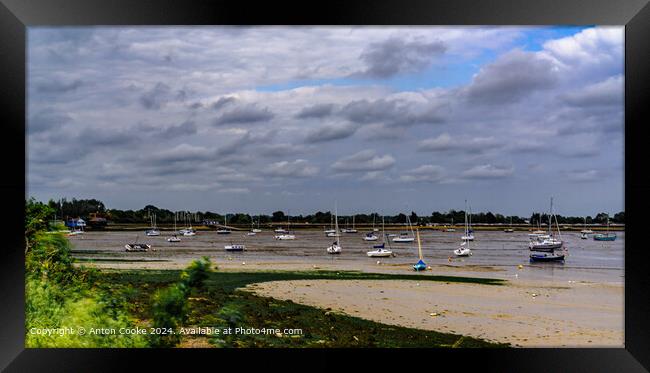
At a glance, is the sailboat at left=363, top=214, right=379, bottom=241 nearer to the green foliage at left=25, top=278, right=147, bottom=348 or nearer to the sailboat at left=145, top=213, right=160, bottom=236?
the sailboat at left=145, top=213, right=160, bottom=236

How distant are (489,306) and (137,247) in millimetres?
11574

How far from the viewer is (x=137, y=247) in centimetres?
1812

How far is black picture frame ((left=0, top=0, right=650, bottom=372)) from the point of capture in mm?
A: 3680

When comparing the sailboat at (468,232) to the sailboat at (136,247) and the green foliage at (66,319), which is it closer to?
the sailboat at (136,247)

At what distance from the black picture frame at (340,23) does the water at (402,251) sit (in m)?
11.2

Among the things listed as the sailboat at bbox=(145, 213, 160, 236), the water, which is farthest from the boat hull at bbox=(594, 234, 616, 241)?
the sailboat at bbox=(145, 213, 160, 236)

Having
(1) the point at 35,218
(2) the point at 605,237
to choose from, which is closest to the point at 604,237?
(2) the point at 605,237

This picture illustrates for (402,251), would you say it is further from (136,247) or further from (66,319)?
(66,319)

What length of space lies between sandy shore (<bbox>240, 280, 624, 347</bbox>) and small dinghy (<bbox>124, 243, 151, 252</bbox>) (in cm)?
714

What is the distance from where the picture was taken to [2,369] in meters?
3.69

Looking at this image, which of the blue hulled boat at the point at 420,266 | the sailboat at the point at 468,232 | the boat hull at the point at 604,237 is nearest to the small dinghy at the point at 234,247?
the blue hulled boat at the point at 420,266

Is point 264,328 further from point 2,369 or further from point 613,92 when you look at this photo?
point 613,92

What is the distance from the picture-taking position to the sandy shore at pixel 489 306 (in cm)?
950

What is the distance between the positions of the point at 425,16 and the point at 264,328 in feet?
19.2
